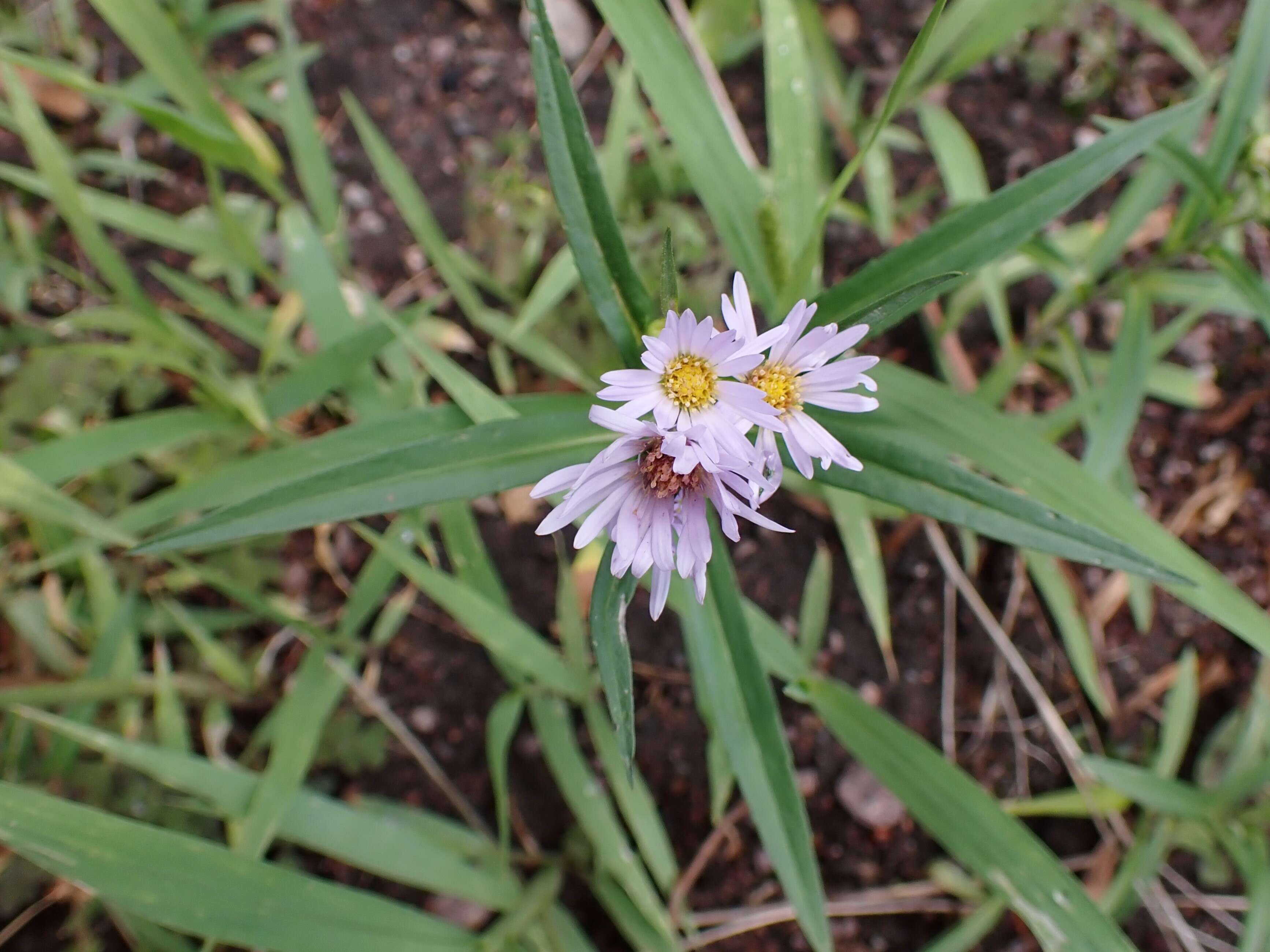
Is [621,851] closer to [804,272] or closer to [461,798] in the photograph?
[461,798]

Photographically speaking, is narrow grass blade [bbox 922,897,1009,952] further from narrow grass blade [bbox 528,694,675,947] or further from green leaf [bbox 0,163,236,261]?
green leaf [bbox 0,163,236,261]

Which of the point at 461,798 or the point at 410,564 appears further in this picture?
the point at 461,798

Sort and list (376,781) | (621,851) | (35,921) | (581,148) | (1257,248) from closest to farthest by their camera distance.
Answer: (581,148) → (621,851) → (35,921) → (376,781) → (1257,248)

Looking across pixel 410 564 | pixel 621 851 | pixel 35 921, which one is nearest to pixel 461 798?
pixel 621 851

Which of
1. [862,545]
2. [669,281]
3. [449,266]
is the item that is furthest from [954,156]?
[669,281]

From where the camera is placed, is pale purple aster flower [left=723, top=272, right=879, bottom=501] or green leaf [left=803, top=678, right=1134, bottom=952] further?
green leaf [left=803, top=678, right=1134, bottom=952]

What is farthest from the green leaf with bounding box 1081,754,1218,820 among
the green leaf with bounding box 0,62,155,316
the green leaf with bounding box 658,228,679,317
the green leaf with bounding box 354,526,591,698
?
the green leaf with bounding box 0,62,155,316
